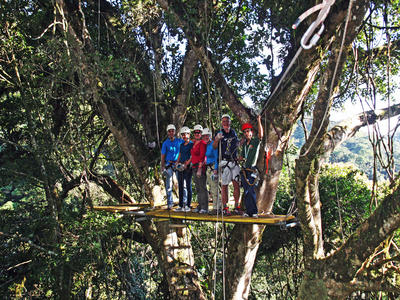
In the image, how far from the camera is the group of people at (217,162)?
4.50m

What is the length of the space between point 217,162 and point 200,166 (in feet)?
1.07

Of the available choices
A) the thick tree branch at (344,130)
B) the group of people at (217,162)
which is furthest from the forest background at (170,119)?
the group of people at (217,162)

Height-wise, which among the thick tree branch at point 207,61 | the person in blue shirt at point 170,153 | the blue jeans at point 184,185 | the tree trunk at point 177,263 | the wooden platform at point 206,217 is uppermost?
the thick tree branch at point 207,61

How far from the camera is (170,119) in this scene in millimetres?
6457

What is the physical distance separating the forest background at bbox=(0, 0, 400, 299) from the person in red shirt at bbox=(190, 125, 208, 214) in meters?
0.58

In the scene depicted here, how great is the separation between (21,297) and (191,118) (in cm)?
496

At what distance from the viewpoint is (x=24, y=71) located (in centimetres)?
585

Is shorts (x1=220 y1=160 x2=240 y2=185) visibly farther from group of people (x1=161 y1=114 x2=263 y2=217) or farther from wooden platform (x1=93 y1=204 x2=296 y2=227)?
wooden platform (x1=93 y1=204 x2=296 y2=227)

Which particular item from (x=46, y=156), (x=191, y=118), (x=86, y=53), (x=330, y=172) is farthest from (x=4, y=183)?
(x=330, y=172)

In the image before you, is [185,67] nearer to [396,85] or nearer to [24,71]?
[24,71]

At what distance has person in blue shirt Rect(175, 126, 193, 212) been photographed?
5340 millimetres

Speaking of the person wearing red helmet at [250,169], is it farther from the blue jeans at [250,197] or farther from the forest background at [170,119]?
the forest background at [170,119]

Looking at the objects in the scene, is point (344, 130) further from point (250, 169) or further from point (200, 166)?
point (200, 166)

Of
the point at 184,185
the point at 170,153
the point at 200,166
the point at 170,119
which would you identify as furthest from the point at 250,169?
the point at 170,119
